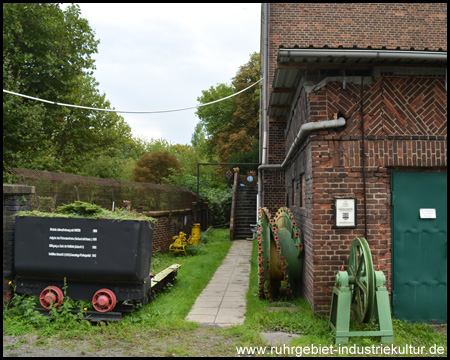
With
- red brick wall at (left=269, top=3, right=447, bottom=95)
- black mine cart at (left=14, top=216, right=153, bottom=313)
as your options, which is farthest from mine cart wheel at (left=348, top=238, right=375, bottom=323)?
red brick wall at (left=269, top=3, right=447, bottom=95)

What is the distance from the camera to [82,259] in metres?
6.38

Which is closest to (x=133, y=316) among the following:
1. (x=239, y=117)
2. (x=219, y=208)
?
(x=219, y=208)

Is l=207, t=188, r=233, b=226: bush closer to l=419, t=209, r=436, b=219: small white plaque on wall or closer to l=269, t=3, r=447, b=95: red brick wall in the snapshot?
l=269, t=3, r=447, b=95: red brick wall

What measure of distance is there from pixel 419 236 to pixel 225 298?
3.87 m

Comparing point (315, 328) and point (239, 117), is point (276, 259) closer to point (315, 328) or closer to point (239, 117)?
point (315, 328)

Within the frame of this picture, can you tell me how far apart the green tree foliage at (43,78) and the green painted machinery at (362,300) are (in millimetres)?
13336

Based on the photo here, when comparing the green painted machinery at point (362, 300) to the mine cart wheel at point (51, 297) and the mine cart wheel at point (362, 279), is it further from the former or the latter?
the mine cart wheel at point (51, 297)

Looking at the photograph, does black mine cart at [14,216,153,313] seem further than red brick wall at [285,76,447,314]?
No

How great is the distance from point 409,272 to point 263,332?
253 centimetres

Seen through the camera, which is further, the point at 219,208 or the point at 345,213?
the point at 219,208

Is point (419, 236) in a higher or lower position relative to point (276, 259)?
higher

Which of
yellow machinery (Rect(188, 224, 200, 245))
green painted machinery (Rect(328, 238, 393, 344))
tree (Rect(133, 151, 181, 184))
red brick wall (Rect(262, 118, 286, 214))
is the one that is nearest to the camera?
green painted machinery (Rect(328, 238, 393, 344))

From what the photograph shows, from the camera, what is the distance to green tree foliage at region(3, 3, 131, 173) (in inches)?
604

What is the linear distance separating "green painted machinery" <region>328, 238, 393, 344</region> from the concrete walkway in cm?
170
